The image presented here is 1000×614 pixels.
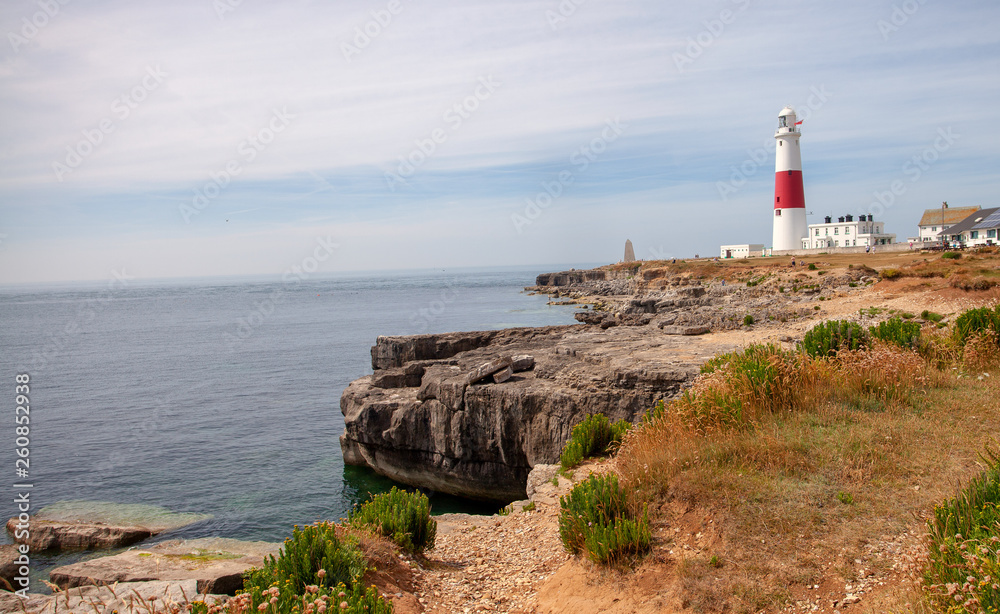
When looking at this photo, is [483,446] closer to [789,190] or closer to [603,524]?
[603,524]

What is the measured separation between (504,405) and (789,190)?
5605 centimetres

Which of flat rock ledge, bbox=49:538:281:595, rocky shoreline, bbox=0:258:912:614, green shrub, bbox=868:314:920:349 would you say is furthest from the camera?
green shrub, bbox=868:314:920:349

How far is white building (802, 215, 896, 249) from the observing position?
230ft

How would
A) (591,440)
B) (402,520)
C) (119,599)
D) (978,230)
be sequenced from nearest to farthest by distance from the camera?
1. (119,599)
2. (402,520)
3. (591,440)
4. (978,230)

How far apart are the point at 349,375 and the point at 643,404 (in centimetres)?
2791

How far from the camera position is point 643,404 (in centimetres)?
1472

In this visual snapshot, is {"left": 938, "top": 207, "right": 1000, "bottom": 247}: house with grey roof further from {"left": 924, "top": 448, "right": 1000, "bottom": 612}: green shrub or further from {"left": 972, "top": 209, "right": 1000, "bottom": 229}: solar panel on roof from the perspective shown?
{"left": 924, "top": 448, "right": 1000, "bottom": 612}: green shrub

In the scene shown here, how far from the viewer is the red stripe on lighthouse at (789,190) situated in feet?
201

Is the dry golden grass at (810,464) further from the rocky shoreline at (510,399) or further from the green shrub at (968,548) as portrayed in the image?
the rocky shoreline at (510,399)

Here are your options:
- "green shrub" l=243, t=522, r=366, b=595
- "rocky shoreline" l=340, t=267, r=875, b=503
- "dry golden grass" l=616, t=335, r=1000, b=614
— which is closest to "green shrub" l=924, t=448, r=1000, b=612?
"dry golden grass" l=616, t=335, r=1000, b=614

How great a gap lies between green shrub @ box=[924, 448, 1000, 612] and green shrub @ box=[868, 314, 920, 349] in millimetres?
6891

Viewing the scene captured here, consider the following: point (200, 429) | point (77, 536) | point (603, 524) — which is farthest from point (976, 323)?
point (200, 429)

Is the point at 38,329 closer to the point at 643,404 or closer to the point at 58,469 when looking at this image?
the point at 58,469

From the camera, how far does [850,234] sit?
235 ft
